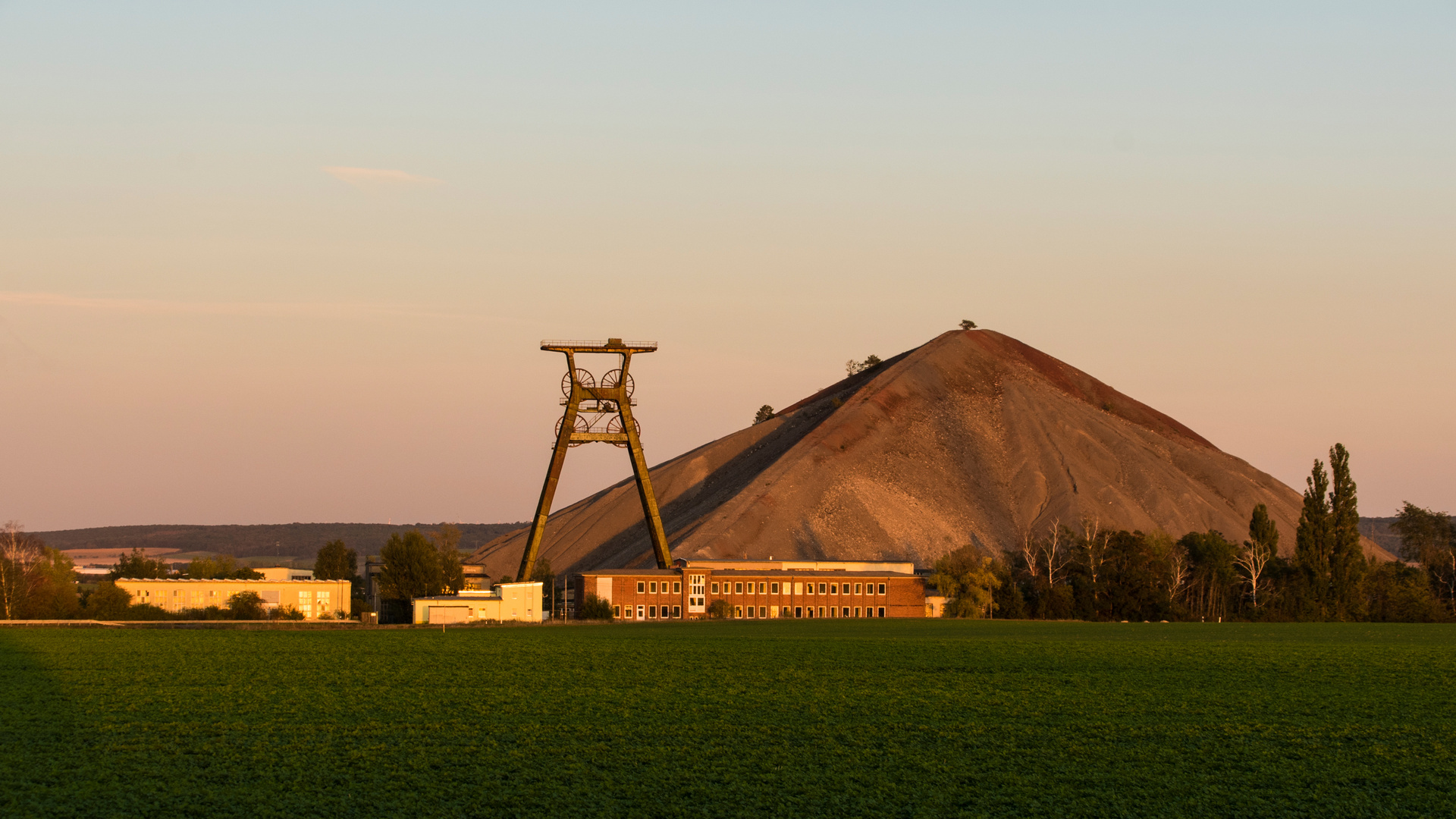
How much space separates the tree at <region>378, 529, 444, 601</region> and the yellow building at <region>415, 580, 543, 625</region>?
48.5ft

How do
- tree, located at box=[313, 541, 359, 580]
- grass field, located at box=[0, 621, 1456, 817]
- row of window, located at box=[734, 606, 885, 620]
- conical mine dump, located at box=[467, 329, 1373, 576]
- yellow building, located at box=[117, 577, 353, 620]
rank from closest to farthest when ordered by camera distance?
grass field, located at box=[0, 621, 1456, 817], row of window, located at box=[734, 606, 885, 620], yellow building, located at box=[117, 577, 353, 620], tree, located at box=[313, 541, 359, 580], conical mine dump, located at box=[467, 329, 1373, 576]

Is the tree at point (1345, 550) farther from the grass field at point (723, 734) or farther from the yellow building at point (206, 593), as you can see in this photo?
the yellow building at point (206, 593)

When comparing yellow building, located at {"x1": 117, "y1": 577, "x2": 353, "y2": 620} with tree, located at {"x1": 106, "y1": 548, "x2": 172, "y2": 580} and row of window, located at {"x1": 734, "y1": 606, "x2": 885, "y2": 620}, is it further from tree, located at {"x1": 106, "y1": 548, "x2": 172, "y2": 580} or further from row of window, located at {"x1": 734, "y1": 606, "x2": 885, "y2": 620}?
row of window, located at {"x1": 734, "y1": 606, "x2": 885, "y2": 620}

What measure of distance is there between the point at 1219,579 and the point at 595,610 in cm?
5175

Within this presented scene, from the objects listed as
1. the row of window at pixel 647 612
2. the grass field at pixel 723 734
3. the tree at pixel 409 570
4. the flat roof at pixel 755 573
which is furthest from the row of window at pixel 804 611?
the grass field at pixel 723 734

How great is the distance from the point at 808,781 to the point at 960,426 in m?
178

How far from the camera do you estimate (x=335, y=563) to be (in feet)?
473

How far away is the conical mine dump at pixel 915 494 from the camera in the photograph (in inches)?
6314

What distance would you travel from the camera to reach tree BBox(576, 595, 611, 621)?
94.8m

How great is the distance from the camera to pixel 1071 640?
58.2m

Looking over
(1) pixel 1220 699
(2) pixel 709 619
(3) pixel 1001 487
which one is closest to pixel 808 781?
(1) pixel 1220 699

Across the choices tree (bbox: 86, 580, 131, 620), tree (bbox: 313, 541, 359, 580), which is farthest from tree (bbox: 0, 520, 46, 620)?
tree (bbox: 313, 541, 359, 580)

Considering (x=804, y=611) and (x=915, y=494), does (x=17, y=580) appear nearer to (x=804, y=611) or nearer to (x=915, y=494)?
(x=804, y=611)

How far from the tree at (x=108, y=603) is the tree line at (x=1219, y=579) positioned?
57108 mm
